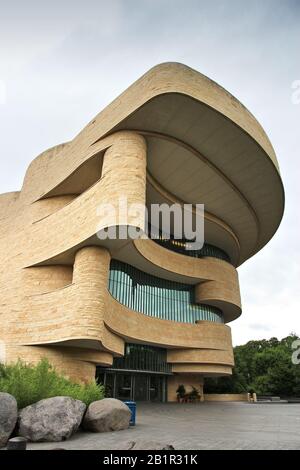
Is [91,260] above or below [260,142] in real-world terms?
below

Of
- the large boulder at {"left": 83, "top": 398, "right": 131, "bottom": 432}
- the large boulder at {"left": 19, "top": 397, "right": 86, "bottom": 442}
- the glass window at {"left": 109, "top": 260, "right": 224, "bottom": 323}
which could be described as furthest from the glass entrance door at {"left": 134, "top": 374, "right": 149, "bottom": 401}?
the large boulder at {"left": 19, "top": 397, "right": 86, "bottom": 442}

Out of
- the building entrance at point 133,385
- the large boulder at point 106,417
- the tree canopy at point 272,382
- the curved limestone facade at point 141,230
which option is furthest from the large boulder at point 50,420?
the tree canopy at point 272,382

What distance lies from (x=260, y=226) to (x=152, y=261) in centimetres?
1128

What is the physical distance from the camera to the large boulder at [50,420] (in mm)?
8531

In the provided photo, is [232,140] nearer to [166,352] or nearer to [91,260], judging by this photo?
[91,260]

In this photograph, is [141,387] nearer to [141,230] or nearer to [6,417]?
[141,230]

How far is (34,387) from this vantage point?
10.0 m

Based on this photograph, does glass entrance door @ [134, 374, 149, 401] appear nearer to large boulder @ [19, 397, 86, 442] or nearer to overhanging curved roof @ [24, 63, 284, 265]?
overhanging curved roof @ [24, 63, 284, 265]

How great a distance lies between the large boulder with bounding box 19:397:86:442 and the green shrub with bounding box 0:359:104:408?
76 cm

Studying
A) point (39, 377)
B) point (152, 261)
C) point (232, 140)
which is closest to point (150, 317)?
point (152, 261)

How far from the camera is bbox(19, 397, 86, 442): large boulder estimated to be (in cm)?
853

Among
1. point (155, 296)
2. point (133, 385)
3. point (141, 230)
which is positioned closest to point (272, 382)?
point (133, 385)

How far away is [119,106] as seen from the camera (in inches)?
837

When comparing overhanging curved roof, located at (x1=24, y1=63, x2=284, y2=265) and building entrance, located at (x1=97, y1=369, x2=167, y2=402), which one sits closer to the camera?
overhanging curved roof, located at (x1=24, y1=63, x2=284, y2=265)
